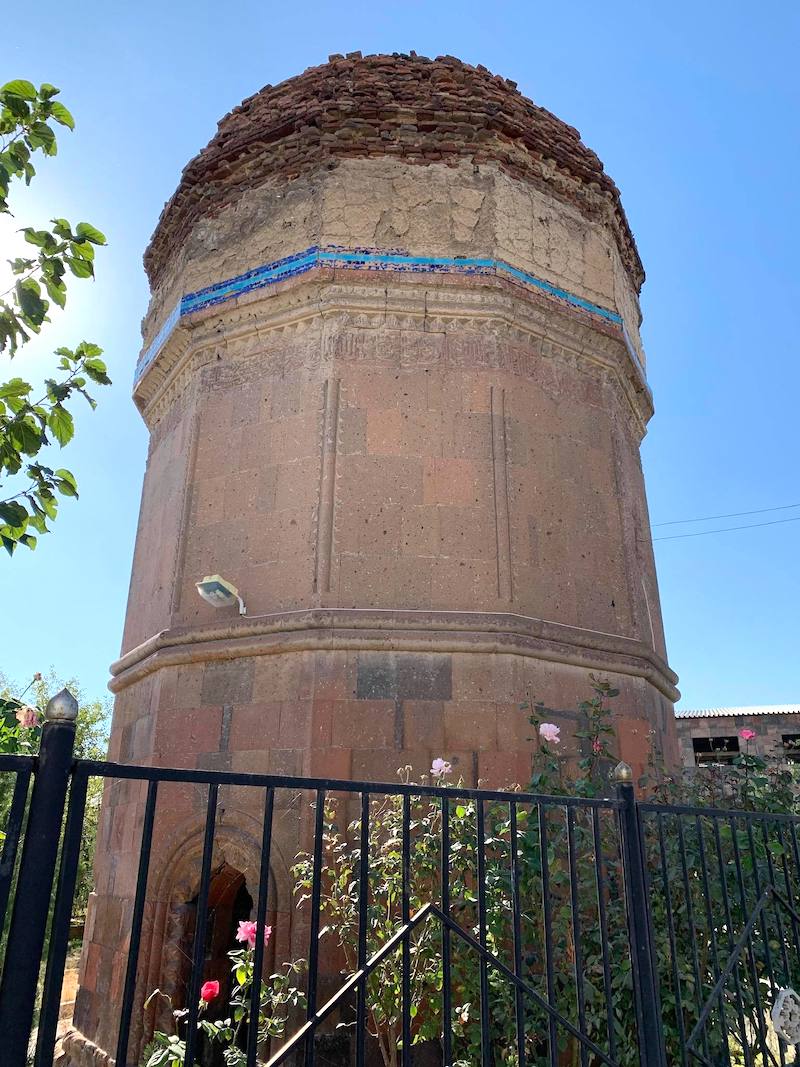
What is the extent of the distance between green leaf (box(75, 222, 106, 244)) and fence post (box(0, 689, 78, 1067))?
5.28ft

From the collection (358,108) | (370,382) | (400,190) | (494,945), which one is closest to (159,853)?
(494,945)

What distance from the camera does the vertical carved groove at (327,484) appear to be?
5801mm

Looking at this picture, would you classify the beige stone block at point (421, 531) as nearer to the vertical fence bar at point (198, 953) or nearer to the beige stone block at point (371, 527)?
the beige stone block at point (371, 527)

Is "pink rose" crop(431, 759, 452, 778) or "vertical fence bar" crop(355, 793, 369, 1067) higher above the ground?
"pink rose" crop(431, 759, 452, 778)

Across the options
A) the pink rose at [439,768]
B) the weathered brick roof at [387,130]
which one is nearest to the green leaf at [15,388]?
the pink rose at [439,768]

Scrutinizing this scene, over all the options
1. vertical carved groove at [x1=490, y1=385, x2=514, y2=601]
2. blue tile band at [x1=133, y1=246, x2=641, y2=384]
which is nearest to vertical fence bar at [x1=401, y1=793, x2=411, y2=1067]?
vertical carved groove at [x1=490, y1=385, x2=514, y2=601]

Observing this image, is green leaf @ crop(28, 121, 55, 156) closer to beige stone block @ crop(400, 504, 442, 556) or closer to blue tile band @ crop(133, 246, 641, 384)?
beige stone block @ crop(400, 504, 442, 556)

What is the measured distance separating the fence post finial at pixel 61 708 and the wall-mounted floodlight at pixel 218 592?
4065 millimetres

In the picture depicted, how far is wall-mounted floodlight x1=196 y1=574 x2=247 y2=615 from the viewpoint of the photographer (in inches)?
231

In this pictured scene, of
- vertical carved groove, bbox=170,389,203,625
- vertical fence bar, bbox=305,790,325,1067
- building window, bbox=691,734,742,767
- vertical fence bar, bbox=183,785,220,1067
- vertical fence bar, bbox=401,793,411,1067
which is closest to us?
vertical fence bar, bbox=183,785,220,1067

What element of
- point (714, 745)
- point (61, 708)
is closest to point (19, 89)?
point (61, 708)

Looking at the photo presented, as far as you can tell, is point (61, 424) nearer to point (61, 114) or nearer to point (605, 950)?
point (61, 114)

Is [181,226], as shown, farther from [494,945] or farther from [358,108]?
[494,945]

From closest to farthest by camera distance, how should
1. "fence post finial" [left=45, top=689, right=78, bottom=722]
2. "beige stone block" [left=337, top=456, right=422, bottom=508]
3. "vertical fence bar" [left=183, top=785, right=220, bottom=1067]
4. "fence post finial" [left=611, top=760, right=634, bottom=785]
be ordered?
1. "fence post finial" [left=45, top=689, right=78, bottom=722]
2. "vertical fence bar" [left=183, top=785, right=220, bottom=1067]
3. "fence post finial" [left=611, top=760, right=634, bottom=785]
4. "beige stone block" [left=337, top=456, right=422, bottom=508]
